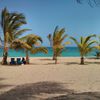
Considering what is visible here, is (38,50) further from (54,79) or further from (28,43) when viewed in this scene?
(54,79)

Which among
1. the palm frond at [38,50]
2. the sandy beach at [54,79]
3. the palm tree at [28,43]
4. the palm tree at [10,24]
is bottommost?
the sandy beach at [54,79]

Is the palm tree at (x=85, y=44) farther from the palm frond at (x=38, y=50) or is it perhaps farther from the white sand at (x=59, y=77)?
the white sand at (x=59, y=77)

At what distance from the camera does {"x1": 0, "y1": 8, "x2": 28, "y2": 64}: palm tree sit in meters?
20.5

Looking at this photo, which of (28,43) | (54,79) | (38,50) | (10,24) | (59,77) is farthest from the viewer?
(38,50)

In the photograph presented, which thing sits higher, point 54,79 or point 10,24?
point 10,24

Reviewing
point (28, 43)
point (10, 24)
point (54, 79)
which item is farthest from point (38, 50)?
point (54, 79)

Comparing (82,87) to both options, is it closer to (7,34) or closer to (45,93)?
(45,93)

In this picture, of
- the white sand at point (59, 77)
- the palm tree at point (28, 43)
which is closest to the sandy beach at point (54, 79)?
the white sand at point (59, 77)

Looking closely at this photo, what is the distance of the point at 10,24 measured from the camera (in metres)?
20.8

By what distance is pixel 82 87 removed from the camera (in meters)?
9.67

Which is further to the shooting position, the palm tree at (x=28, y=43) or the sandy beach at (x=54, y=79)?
the palm tree at (x=28, y=43)

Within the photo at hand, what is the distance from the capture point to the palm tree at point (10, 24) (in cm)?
2053

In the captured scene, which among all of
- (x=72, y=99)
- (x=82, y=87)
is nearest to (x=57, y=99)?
(x=72, y=99)

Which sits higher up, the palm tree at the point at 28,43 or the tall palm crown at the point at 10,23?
the tall palm crown at the point at 10,23
